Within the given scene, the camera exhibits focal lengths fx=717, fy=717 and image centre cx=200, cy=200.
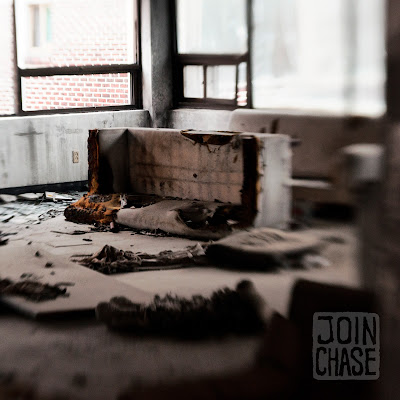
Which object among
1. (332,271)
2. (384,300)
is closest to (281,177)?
(332,271)

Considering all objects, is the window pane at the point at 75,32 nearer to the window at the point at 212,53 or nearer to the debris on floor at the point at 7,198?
the window at the point at 212,53

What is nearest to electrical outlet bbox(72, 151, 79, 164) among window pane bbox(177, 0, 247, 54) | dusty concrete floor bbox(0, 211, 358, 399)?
window pane bbox(177, 0, 247, 54)

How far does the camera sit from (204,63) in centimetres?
1009

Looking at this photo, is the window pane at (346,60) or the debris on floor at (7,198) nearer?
the window pane at (346,60)

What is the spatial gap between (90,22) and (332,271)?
22.2 ft

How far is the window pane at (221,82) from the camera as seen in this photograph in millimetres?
9656

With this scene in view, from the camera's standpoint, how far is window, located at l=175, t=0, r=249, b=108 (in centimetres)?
964

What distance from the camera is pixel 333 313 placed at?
8.75 feet

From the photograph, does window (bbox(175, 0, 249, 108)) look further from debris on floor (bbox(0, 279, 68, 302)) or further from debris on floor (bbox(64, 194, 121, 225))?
debris on floor (bbox(0, 279, 68, 302))

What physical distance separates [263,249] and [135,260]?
1.02 m

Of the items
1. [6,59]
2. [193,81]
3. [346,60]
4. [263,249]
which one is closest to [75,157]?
[6,59]

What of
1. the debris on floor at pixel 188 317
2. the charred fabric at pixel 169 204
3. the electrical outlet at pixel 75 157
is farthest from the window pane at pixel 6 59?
the debris on floor at pixel 188 317

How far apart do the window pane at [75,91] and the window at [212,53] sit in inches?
33.5

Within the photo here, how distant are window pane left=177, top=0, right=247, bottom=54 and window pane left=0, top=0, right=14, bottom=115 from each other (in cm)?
249
